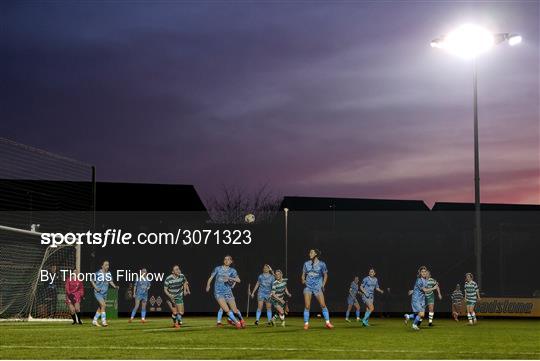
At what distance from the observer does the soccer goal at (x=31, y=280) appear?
32.8 m

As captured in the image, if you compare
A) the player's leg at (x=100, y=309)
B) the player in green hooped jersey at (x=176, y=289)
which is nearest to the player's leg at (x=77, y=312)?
the player's leg at (x=100, y=309)

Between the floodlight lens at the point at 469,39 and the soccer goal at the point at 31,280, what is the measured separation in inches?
674

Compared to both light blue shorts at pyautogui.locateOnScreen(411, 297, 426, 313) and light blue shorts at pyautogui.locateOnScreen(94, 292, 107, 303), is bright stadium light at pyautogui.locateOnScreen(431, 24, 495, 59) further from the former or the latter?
light blue shorts at pyautogui.locateOnScreen(94, 292, 107, 303)

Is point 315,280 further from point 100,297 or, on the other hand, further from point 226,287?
point 100,297

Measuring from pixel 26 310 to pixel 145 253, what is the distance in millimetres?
19630

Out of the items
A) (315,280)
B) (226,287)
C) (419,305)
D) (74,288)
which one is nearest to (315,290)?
(315,280)

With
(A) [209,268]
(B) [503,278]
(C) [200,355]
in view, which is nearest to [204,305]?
(A) [209,268]

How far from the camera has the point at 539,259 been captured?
206 feet

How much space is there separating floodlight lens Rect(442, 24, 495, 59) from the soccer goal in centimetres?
1713

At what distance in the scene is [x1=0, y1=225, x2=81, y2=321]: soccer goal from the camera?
3278 cm

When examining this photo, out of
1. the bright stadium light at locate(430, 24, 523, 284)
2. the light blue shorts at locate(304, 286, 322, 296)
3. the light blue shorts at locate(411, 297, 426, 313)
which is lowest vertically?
the light blue shorts at locate(411, 297, 426, 313)

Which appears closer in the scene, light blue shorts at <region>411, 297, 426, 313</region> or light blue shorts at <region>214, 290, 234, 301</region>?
light blue shorts at <region>214, 290, 234, 301</region>

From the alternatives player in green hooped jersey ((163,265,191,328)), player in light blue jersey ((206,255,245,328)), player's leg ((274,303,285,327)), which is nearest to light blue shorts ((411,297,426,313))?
player's leg ((274,303,285,327))

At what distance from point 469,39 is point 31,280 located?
19934 millimetres
